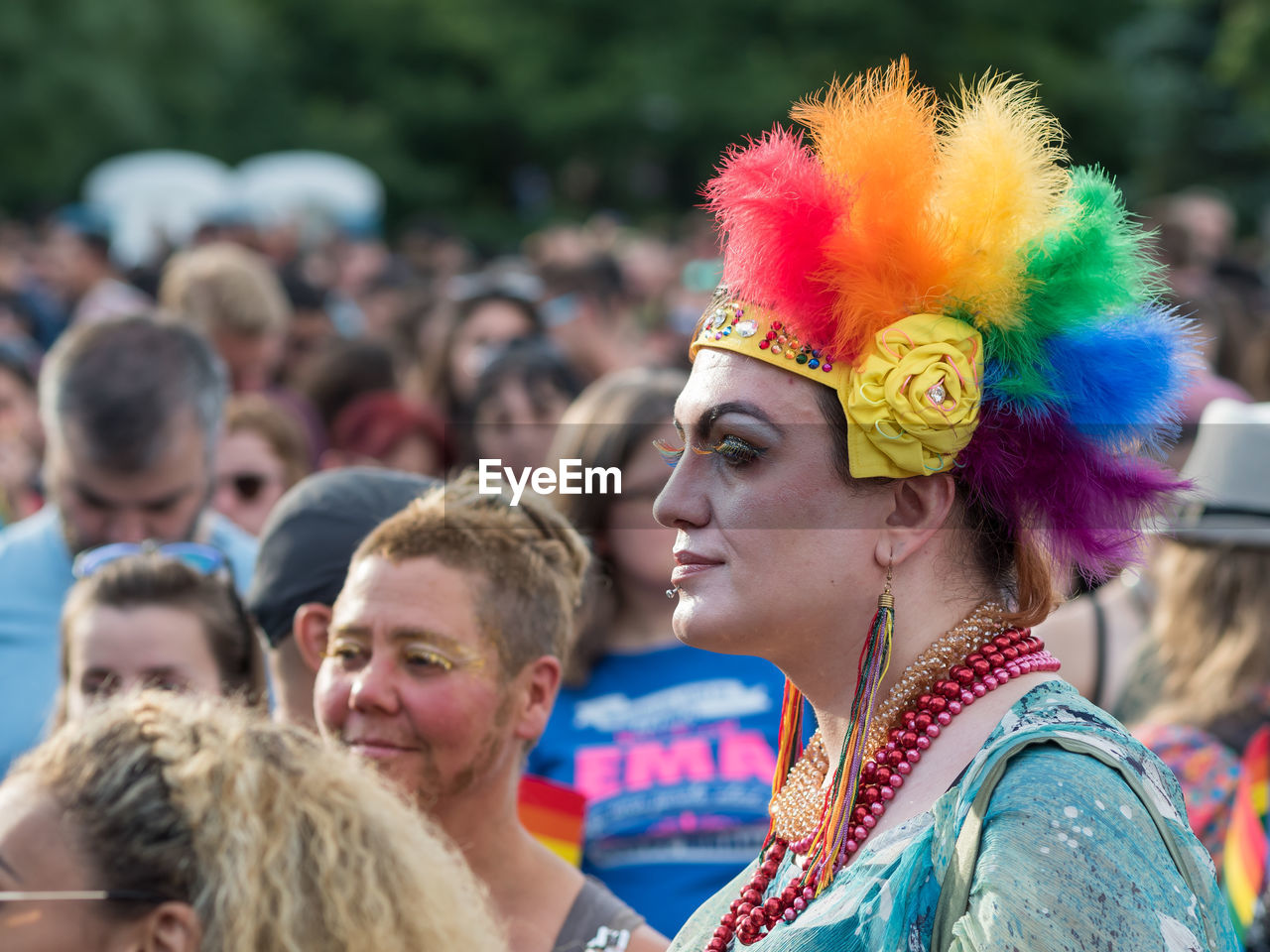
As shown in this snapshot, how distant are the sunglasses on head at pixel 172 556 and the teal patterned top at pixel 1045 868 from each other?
1969mm

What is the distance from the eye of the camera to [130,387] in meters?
4.20

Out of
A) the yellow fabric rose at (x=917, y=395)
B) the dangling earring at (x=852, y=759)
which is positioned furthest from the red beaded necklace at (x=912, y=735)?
the yellow fabric rose at (x=917, y=395)

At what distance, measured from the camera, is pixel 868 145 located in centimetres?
209

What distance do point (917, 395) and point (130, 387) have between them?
2842 millimetres

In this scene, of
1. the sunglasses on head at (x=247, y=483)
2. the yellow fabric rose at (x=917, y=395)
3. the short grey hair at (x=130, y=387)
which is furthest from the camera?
the sunglasses on head at (x=247, y=483)

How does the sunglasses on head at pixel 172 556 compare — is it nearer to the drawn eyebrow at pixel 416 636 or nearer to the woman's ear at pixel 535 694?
the drawn eyebrow at pixel 416 636

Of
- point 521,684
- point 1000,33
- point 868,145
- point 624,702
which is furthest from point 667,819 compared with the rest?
point 1000,33

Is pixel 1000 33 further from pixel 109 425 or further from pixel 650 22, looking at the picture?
pixel 109 425

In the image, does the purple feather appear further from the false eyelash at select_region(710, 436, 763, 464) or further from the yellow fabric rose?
the false eyelash at select_region(710, 436, 763, 464)

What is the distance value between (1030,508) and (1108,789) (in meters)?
0.44

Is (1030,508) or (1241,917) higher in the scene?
(1030,508)

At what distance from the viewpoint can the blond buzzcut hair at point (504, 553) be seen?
8.85ft

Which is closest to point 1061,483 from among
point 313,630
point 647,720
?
point 313,630

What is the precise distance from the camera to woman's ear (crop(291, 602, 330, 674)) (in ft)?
9.75
